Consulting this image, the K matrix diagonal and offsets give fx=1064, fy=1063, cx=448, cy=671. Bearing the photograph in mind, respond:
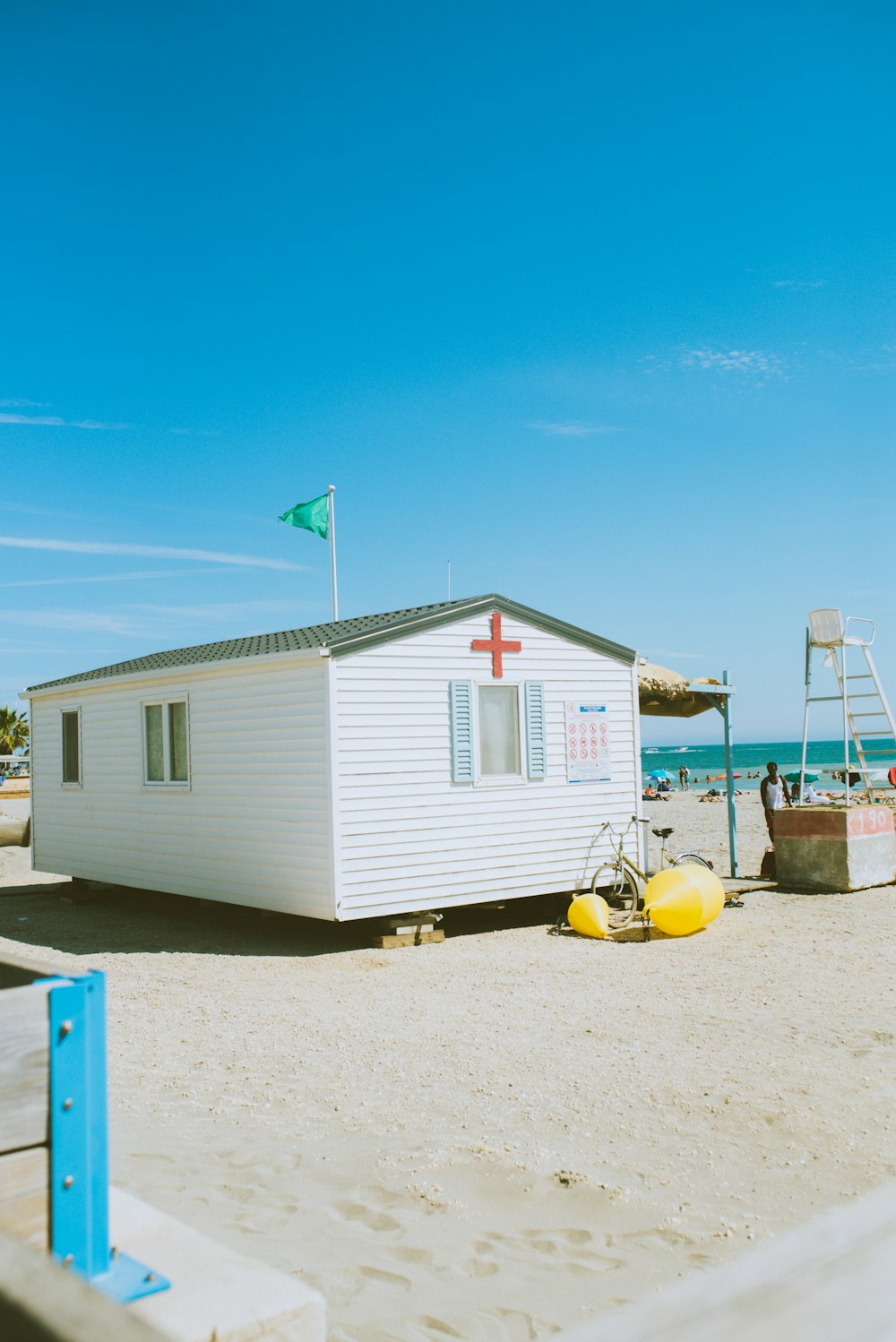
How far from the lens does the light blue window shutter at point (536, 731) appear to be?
463 inches

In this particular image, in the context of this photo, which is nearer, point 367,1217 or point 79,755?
point 367,1217

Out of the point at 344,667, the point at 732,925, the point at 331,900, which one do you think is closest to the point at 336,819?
the point at 331,900

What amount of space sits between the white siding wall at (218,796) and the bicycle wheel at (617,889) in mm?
3285

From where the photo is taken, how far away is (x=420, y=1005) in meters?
8.08

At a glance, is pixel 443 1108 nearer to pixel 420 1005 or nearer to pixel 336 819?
pixel 420 1005

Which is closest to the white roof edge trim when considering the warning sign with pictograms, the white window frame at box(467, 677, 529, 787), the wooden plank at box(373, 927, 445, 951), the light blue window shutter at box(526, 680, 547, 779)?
the white window frame at box(467, 677, 529, 787)

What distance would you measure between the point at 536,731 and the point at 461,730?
104 centimetres

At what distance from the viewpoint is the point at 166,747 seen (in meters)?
12.7

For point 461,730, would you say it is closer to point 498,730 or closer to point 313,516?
point 498,730

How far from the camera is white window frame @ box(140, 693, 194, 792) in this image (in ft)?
40.3

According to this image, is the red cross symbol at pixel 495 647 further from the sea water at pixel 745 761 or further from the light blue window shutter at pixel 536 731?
the sea water at pixel 745 761

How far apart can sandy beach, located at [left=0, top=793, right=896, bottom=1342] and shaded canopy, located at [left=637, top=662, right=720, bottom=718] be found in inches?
178

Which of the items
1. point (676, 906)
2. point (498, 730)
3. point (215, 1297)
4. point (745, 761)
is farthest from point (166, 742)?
point (745, 761)

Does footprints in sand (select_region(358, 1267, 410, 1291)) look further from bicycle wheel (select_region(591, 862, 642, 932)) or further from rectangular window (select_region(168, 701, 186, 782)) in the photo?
rectangular window (select_region(168, 701, 186, 782))
